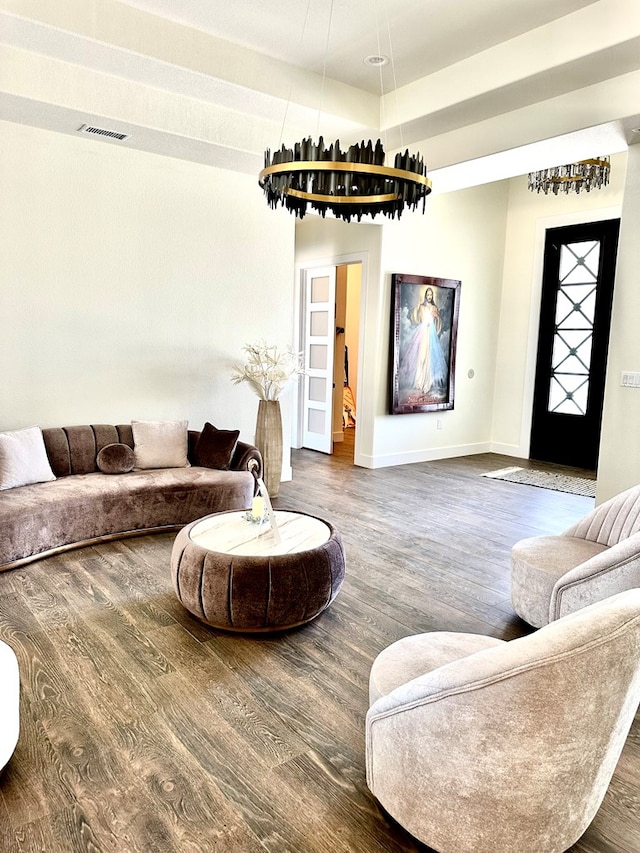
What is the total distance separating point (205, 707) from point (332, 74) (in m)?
4.35

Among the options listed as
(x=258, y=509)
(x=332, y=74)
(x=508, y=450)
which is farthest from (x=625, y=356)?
(x=508, y=450)

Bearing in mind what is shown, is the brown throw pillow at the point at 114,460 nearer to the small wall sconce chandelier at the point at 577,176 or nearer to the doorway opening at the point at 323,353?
the doorway opening at the point at 323,353

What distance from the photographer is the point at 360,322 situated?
22.8 feet

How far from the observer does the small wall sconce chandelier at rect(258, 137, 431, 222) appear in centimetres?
294

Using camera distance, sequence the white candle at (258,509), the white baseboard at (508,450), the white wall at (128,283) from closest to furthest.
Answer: the white candle at (258,509), the white wall at (128,283), the white baseboard at (508,450)

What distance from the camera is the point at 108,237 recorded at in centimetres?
489

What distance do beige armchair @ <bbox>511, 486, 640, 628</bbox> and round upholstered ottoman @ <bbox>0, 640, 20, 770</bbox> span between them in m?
2.24

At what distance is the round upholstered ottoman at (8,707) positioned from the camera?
1.89m

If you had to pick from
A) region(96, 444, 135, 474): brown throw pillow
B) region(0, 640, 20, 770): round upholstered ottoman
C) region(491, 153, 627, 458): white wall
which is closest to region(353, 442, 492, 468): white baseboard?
region(491, 153, 627, 458): white wall

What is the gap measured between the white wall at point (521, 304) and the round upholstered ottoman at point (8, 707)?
7.03m

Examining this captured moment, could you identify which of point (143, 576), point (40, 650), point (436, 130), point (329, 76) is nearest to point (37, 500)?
point (143, 576)

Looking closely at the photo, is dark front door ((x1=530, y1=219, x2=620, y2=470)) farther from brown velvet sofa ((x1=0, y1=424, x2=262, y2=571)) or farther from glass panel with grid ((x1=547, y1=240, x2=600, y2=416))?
brown velvet sofa ((x1=0, y1=424, x2=262, y2=571))

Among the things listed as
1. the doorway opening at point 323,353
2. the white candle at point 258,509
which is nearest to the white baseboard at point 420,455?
the doorway opening at point 323,353

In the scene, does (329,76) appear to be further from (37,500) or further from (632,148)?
(37,500)
